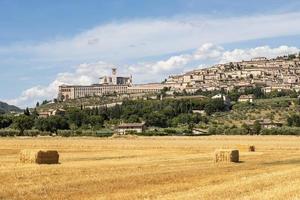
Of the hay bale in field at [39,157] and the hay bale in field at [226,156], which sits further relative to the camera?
the hay bale in field at [226,156]

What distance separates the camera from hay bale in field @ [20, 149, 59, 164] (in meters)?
33.2

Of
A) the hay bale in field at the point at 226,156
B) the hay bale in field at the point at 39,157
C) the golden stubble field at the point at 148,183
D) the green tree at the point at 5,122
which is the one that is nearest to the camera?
the golden stubble field at the point at 148,183

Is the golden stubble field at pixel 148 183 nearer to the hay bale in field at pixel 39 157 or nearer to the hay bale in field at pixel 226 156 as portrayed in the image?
Result: the hay bale in field at pixel 39 157

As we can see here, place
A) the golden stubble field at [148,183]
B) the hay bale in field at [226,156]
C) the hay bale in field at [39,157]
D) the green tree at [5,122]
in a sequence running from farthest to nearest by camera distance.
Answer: the green tree at [5,122] → the hay bale in field at [226,156] → the hay bale in field at [39,157] → the golden stubble field at [148,183]

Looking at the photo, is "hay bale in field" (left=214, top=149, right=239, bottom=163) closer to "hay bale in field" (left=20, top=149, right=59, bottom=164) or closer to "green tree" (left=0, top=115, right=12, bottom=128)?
"hay bale in field" (left=20, top=149, right=59, bottom=164)

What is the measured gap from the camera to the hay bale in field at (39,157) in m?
33.2

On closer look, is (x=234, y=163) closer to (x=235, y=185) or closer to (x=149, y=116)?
(x=235, y=185)

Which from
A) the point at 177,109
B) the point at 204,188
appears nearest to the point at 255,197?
the point at 204,188

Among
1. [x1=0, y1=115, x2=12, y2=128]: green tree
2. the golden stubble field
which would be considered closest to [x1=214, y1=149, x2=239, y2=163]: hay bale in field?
the golden stubble field

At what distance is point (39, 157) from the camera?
33.4 meters

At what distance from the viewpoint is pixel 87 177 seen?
24.7 meters

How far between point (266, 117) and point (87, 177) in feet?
500

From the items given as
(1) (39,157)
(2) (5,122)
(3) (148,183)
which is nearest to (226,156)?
(1) (39,157)

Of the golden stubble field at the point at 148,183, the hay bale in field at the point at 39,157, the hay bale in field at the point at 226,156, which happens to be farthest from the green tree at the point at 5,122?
the golden stubble field at the point at 148,183
